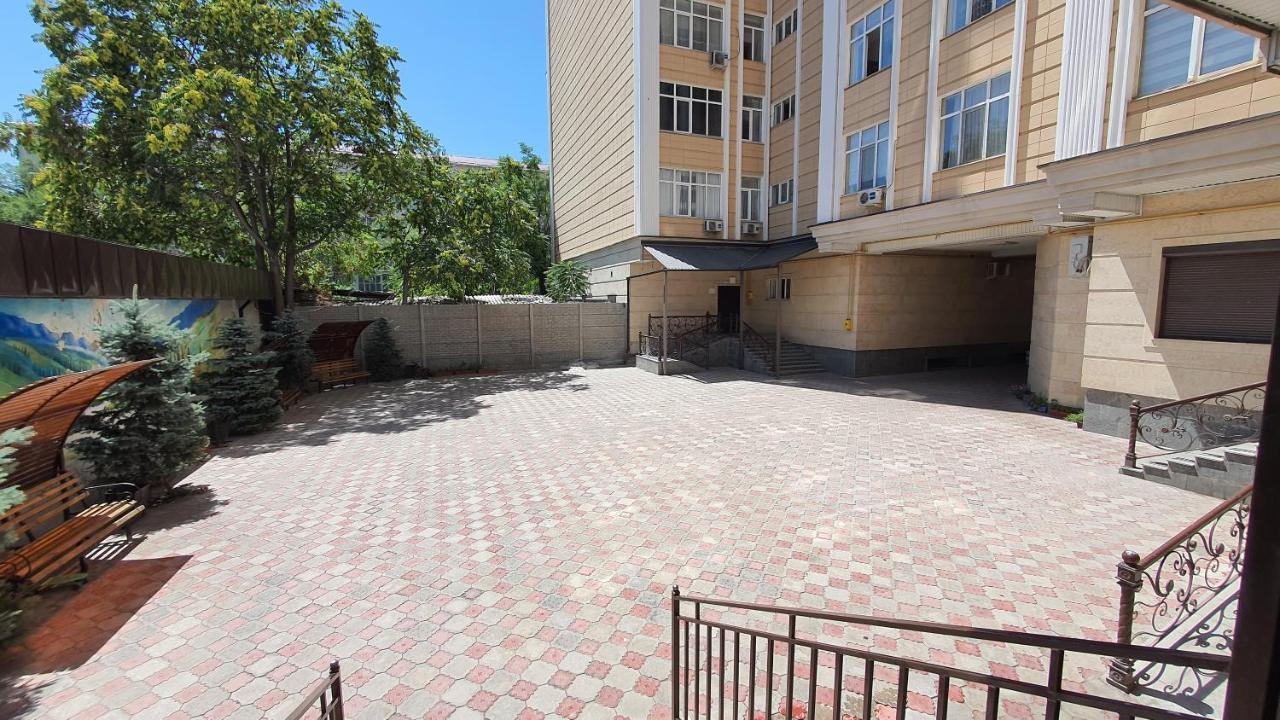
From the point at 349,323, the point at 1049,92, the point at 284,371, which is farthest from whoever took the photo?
the point at 349,323

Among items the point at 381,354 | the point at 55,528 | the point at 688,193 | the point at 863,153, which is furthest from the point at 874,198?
the point at 55,528

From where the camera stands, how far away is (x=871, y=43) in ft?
47.0

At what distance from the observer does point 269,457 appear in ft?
29.2

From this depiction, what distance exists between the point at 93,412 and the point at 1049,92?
1603cm

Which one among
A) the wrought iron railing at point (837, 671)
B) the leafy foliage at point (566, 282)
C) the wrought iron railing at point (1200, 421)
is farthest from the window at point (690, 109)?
the wrought iron railing at point (837, 671)

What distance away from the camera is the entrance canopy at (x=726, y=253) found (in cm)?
1639

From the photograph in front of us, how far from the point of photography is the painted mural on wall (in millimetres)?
5816

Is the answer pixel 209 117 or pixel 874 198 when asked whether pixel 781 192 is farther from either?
pixel 209 117

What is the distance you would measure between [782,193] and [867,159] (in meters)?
4.42

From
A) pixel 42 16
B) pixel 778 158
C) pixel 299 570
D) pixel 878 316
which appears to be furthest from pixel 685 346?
pixel 42 16

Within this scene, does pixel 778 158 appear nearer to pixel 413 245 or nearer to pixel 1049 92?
pixel 1049 92

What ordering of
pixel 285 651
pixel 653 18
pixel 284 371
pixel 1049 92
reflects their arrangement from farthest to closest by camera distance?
pixel 653 18, pixel 284 371, pixel 1049 92, pixel 285 651

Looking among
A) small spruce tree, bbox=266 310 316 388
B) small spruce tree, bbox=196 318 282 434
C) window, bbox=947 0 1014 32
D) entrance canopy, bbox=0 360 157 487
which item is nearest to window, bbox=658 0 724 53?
window, bbox=947 0 1014 32

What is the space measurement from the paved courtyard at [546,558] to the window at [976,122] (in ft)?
19.9
